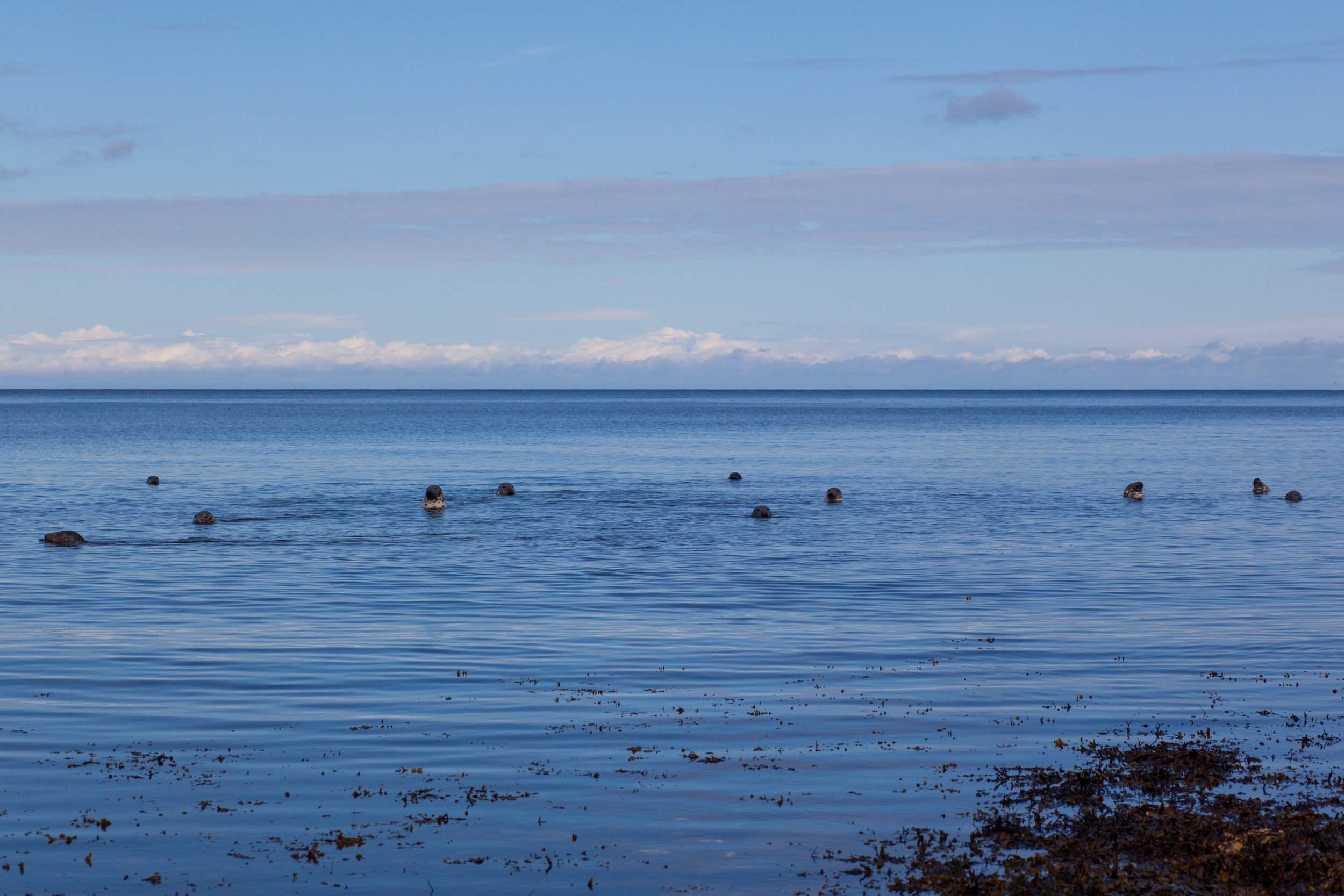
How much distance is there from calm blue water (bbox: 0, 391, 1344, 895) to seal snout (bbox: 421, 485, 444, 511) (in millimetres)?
747

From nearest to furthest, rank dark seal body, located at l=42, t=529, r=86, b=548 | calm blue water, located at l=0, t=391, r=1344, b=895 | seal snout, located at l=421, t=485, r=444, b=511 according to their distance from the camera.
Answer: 1. calm blue water, located at l=0, t=391, r=1344, b=895
2. dark seal body, located at l=42, t=529, r=86, b=548
3. seal snout, located at l=421, t=485, r=444, b=511

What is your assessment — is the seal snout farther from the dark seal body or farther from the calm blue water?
the dark seal body

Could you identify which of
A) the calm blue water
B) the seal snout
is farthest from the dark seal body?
the seal snout

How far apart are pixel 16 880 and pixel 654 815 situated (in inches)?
213

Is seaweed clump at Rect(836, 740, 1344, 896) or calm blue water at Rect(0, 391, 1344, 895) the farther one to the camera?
calm blue water at Rect(0, 391, 1344, 895)

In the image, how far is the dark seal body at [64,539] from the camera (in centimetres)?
3538

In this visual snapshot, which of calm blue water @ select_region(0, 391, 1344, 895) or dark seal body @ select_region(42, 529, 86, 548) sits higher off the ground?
dark seal body @ select_region(42, 529, 86, 548)

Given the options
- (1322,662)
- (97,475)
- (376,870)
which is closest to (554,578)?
(1322,662)

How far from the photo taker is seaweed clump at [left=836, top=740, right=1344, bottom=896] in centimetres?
962

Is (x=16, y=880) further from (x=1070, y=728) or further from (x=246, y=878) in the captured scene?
(x=1070, y=728)

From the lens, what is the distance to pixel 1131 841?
10445 mm

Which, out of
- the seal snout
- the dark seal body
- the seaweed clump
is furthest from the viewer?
the seal snout

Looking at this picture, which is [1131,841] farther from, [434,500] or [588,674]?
[434,500]

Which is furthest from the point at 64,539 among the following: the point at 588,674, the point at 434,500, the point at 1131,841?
the point at 1131,841
